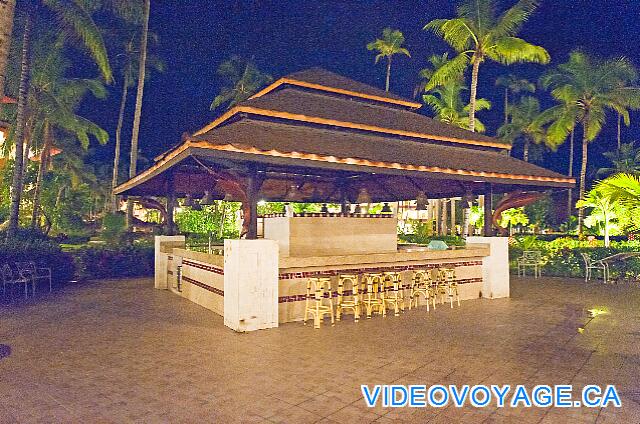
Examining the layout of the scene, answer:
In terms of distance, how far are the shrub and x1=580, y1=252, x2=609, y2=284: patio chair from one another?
1874 cm

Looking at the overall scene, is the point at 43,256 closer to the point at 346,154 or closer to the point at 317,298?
the point at 317,298

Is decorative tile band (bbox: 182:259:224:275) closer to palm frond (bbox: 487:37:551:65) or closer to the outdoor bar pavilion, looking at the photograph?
the outdoor bar pavilion

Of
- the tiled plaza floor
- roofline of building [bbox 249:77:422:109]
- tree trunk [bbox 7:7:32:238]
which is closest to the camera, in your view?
the tiled plaza floor

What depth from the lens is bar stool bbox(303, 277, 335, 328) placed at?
870 cm

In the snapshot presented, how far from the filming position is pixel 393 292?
1051cm

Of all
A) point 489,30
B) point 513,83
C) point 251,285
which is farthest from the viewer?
point 513,83

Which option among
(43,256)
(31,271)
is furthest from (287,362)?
(43,256)

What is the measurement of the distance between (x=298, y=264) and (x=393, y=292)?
8.89ft

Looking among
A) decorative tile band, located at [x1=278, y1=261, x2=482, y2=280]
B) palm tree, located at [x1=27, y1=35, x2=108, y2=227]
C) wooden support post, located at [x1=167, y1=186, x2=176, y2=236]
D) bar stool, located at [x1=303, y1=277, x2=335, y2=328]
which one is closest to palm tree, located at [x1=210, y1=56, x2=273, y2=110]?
palm tree, located at [x1=27, y1=35, x2=108, y2=227]

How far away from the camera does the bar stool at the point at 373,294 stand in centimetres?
955

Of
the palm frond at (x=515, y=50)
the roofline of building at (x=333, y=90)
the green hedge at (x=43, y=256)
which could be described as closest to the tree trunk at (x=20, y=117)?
the green hedge at (x=43, y=256)

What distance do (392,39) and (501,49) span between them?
20219mm

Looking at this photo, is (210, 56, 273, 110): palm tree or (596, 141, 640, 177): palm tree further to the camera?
(210, 56, 273, 110): palm tree

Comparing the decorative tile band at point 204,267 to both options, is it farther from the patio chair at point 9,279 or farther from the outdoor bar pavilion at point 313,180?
the patio chair at point 9,279
